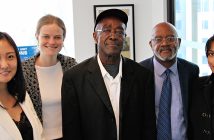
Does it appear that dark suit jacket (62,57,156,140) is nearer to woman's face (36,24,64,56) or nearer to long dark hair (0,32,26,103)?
long dark hair (0,32,26,103)

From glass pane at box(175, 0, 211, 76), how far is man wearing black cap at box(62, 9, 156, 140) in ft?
4.76

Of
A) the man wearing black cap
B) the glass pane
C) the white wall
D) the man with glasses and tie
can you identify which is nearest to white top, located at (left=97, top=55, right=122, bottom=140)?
the man wearing black cap

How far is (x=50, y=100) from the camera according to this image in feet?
7.19

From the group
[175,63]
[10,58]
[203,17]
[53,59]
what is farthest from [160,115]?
[203,17]

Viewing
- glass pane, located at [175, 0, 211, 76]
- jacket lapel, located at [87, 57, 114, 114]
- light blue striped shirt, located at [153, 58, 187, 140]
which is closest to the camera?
jacket lapel, located at [87, 57, 114, 114]

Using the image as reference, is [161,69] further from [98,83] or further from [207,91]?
[98,83]

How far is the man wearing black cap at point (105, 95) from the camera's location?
1.79m

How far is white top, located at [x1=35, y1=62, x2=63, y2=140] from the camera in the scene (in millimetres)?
2184

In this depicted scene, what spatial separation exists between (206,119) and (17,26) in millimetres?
2737

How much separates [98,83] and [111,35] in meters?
0.30

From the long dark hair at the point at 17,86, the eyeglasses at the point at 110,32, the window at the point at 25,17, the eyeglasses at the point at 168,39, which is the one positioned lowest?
the long dark hair at the point at 17,86

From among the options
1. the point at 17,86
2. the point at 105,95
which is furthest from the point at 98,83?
the point at 17,86

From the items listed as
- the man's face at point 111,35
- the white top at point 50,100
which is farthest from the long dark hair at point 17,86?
the man's face at point 111,35

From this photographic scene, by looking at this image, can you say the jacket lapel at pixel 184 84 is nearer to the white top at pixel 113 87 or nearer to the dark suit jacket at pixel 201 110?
the dark suit jacket at pixel 201 110
